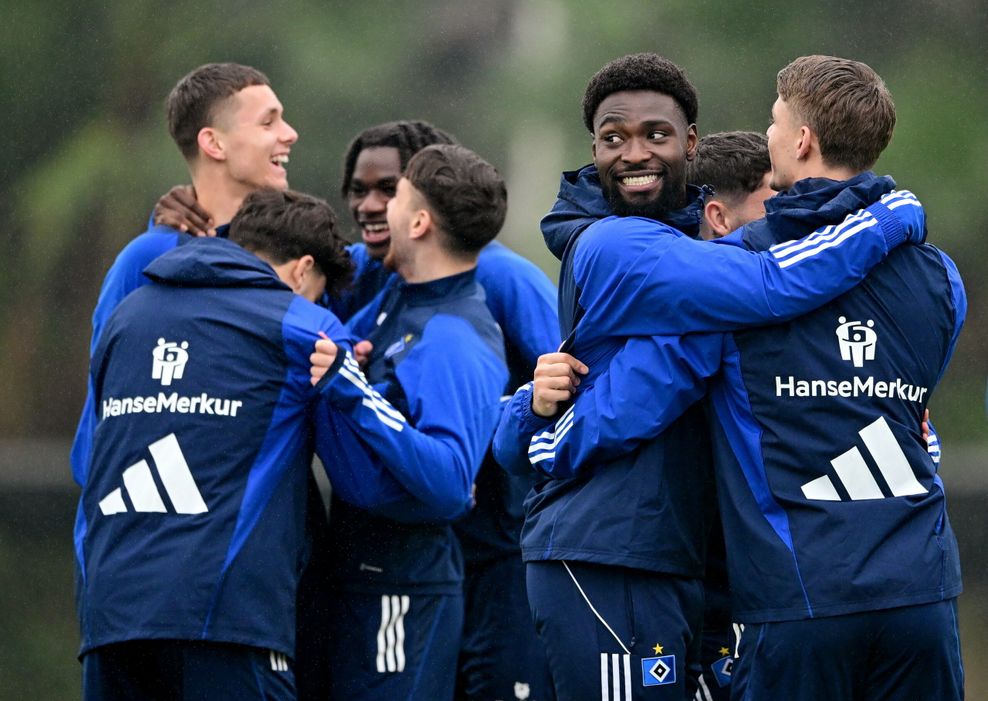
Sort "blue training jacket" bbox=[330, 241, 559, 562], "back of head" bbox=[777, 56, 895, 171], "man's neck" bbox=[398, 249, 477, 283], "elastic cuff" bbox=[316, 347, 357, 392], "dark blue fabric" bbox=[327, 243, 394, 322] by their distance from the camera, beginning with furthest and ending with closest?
"dark blue fabric" bbox=[327, 243, 394, 322] → "blue training jacket" bbox=[330, 241, 559, 562] → "man's neck" bbox=[398, 249, 477, 283] → "elastic cuff" bbox=[316, 347, 357, 392] → "back of head" bbox=[777, 56, 895, 171]

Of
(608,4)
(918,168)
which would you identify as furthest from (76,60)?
(918,168)

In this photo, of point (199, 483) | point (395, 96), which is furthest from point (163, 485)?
point (395, 96)

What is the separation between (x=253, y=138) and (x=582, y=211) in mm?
1806

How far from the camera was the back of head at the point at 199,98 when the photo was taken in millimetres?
4758

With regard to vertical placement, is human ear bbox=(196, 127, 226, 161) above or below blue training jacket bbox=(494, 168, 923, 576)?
above

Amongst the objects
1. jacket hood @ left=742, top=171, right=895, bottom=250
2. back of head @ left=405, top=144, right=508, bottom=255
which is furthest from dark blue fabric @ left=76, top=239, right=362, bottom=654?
jacket hood @ left=742, top=171, right=895, bottom=250

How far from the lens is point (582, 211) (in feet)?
10.8

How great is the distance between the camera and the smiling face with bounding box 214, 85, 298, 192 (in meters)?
4.71

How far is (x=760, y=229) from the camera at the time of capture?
3076mm

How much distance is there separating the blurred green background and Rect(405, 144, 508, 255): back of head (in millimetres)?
7945

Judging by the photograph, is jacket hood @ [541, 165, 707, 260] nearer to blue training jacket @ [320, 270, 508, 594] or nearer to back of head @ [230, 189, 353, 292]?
blue training jacket @ [320, 270, 508, 594]

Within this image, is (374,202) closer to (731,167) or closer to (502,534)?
(502,534)

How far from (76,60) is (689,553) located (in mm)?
12167

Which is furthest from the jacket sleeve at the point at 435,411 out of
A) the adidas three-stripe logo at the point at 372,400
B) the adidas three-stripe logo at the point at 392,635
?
the adidas three-stripe logo at the point at 392,635
